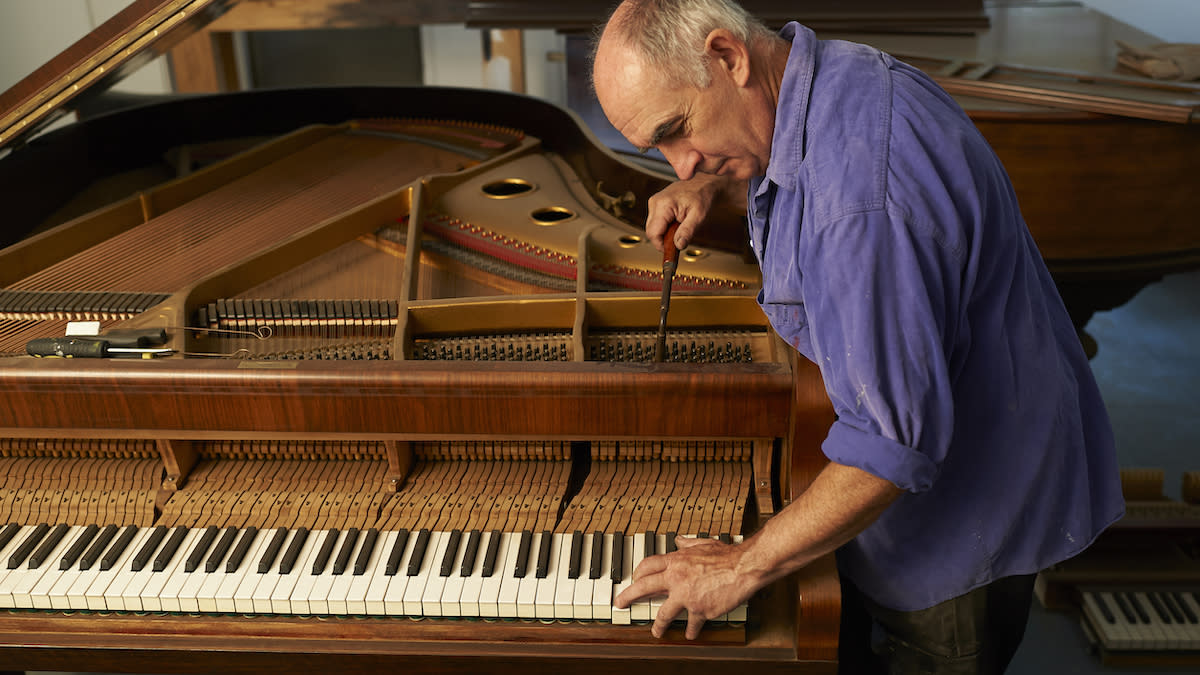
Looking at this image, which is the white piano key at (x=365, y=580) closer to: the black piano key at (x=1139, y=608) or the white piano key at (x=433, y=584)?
the white piano key at (x=433, y=584)

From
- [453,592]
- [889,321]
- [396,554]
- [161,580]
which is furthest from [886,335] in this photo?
[161,580]

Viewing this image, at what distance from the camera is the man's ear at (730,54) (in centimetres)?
162

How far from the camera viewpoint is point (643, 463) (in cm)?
239

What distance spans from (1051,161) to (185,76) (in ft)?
20.6

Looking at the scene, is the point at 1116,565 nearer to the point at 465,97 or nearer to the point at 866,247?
the point at 866,247

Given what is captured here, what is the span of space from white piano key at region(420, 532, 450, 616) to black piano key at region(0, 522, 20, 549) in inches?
40.6

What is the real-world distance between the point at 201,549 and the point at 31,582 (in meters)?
0.38

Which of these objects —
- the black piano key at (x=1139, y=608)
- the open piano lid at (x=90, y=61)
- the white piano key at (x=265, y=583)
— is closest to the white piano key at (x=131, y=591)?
the white piano key at (x=265, y=583)

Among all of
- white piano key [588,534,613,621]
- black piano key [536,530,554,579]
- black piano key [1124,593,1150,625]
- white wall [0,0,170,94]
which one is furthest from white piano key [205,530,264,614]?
white wall [0,0,170,94]

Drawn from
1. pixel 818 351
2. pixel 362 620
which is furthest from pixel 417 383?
pixel 818 351

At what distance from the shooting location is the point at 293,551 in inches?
86.4

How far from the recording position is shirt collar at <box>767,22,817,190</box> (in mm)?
1653

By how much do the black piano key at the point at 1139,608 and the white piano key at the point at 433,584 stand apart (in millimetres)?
3012

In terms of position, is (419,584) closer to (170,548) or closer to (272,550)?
(272,550)
